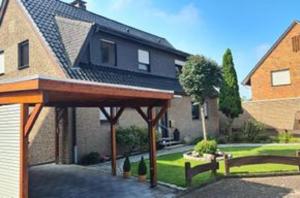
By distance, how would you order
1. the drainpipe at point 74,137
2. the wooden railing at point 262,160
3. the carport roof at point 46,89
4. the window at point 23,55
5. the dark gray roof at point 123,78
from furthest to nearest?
the window at point 23,55 → the dark gray roof at point 123,78 → the drainpipe at point 74,137 → the wooden railing at point 262,160 → the carport roof at point 46,89

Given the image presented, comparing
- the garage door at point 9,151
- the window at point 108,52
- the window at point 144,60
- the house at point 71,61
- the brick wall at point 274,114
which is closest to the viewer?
the garage door at point 9,151

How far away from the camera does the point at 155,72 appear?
62.2 ft

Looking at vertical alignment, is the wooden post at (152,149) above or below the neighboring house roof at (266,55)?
below

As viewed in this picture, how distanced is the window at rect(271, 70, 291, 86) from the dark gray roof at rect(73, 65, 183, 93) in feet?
33.0

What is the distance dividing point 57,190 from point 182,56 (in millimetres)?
14475

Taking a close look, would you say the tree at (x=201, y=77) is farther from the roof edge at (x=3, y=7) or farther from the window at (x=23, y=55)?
the roof edge at (x=3, y=7)

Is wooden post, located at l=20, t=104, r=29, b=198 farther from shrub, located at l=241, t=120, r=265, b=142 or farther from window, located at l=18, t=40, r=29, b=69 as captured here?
shrub, located at l=241, t=120, r=265, b=142

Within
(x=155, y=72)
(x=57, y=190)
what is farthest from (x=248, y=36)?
(x=57, y=190)

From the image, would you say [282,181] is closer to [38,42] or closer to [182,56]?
[38,42]

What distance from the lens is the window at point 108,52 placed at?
15.7 metres

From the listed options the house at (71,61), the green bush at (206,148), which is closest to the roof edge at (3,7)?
the house at (71,61)

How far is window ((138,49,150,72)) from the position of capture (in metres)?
18.0

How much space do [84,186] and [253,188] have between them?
491 cm

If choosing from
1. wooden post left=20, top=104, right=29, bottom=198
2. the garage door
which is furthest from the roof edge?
wooden post left=20, top=104, right=29, bottom=198
